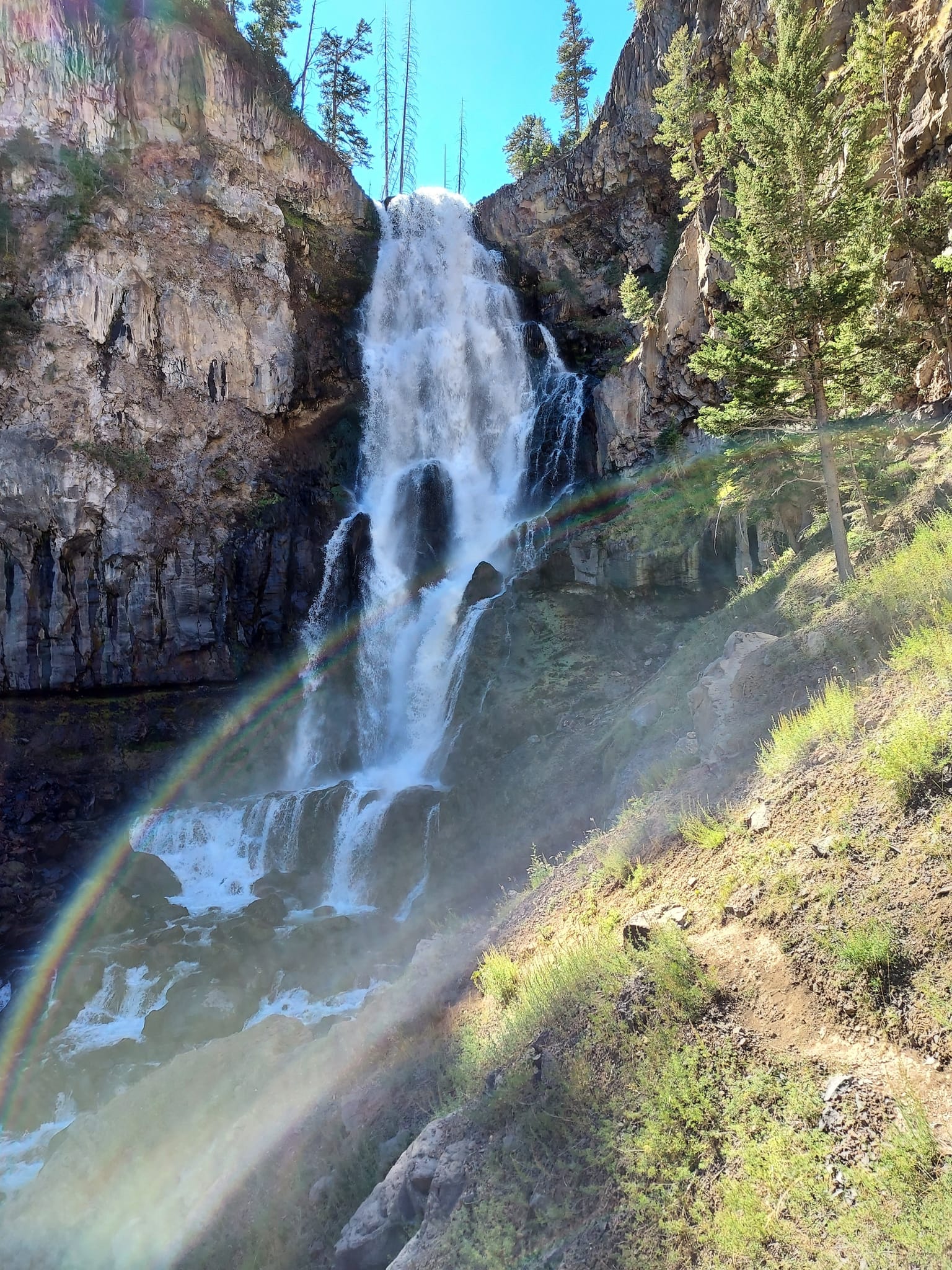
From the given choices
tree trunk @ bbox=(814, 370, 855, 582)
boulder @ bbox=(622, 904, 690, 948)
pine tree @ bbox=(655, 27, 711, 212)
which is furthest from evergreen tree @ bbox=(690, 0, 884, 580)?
pine tree @ bbox=(655, 27, 711, 212)

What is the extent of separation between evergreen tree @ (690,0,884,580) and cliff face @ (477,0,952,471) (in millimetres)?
3837

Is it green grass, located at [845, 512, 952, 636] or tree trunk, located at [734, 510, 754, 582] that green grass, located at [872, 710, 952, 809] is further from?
tree trunk, located at [734, 510, 754, 582]

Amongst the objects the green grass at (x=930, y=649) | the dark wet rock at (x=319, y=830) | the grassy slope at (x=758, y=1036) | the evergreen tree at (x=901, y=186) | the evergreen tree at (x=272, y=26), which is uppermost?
the evergreen tree at (x=272, y=26)

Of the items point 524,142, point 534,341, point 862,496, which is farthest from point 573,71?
point 862,496

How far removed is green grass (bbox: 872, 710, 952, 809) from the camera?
491 centimetres

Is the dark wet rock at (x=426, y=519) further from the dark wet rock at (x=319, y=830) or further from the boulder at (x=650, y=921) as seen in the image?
the boulder at (x=650, y=921)

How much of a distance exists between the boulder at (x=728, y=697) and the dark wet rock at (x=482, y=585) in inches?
409

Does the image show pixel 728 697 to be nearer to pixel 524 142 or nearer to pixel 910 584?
pixel 910 584

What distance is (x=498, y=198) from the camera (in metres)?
32.3

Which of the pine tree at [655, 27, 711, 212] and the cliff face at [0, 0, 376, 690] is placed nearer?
the cliff face at [0, 0, 376, 690]

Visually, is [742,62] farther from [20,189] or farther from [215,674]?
[215,674]

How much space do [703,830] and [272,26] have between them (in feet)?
142

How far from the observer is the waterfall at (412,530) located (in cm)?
1936

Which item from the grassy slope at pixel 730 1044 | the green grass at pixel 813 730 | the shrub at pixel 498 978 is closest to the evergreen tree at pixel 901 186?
the grassy slope at pixel 730 1044
